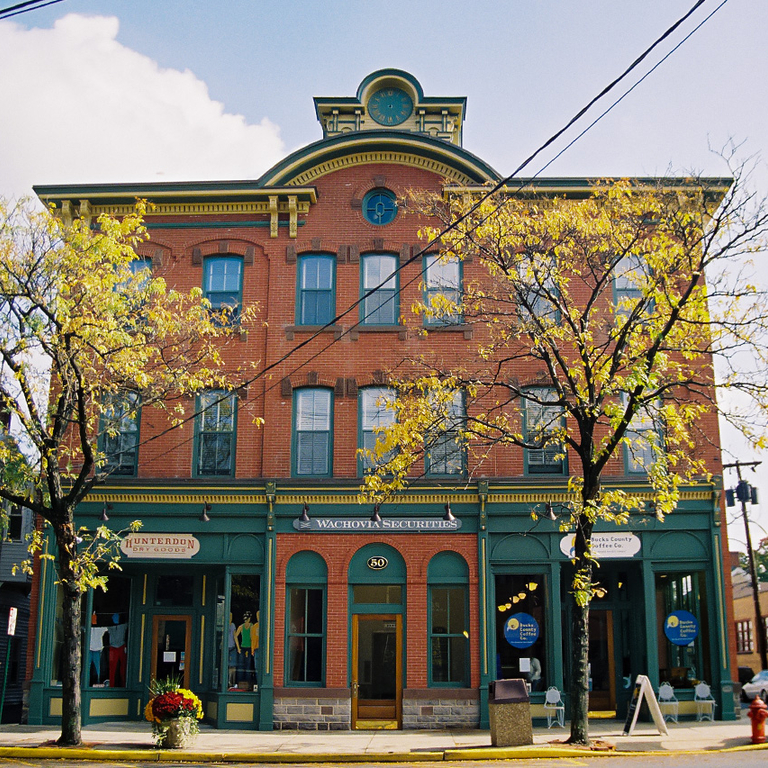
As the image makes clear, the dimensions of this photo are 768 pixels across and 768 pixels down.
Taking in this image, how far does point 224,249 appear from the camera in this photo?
74.4ft

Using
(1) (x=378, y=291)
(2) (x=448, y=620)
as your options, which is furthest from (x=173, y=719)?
(1) (x=378, y=291)

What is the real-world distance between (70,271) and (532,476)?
35.6 ft

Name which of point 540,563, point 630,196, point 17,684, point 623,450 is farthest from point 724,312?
point 17,684

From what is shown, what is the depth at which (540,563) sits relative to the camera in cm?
2062

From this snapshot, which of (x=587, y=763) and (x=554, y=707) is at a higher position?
(x=554, y=707)

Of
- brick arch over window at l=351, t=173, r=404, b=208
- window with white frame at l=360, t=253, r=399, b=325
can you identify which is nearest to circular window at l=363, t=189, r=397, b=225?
brick arch over window at l=351, t=173, r=404, b=208

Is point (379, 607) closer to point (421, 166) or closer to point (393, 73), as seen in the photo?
point (421, 166)

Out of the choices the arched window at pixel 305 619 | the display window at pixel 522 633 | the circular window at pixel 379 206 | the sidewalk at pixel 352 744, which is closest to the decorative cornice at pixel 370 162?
the circular window at pixel 379 206

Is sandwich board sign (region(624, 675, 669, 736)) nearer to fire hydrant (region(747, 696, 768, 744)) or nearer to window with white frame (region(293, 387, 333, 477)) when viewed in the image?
fire hydrant (region(747, 696, 768, 744))

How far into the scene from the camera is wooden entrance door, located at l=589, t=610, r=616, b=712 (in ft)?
69.2

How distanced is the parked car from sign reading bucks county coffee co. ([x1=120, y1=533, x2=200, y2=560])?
1923cm

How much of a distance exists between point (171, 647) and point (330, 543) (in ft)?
14.9

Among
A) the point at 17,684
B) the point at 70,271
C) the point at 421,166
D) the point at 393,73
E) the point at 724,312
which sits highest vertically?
the point at 393,73

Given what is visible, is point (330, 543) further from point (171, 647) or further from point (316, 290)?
point (316, 290)
